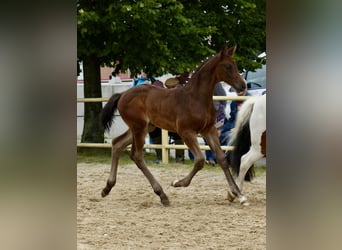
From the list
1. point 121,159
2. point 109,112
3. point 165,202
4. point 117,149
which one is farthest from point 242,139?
point 121,159

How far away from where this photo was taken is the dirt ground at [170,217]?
10.5 feet

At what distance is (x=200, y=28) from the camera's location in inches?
306

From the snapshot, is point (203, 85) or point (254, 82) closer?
point (203, 85)

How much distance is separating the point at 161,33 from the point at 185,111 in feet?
11.7

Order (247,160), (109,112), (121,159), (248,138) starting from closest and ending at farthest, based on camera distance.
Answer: (247,160) < (248,138) < (109,112) < (121,159)

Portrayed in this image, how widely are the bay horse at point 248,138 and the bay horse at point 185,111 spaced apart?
0.28 metres

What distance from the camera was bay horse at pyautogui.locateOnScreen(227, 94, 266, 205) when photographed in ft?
14.8

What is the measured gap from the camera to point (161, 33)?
782 cm

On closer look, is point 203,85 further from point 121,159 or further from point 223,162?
point 121,159

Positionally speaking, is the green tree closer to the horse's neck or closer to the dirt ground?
the dirt ground
